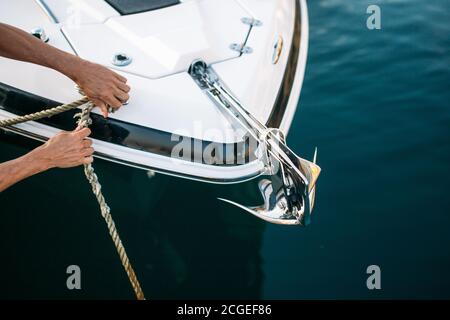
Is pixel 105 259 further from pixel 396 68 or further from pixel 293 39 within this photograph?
pixel 396 68

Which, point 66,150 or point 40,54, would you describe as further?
point 40,54

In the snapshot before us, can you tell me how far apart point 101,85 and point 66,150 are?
0.30m

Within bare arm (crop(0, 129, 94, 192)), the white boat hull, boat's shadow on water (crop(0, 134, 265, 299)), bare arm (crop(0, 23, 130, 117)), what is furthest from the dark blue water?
bare arm (crop(0, 23, 130, 117))

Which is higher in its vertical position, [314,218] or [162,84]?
[162,84]

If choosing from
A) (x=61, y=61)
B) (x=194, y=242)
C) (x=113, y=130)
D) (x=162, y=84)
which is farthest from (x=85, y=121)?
(x=194, y=242)

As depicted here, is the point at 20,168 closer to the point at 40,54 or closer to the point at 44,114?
the point at 44,114

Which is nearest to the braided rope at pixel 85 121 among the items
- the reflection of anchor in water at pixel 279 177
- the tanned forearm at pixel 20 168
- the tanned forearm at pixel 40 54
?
the tanned forearm at pixel 40 54

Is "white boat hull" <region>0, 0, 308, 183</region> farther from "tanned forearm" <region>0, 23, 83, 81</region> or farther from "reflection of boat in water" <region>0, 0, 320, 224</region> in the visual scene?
"tanned forearm" <region>0, 23, 83, 81</region>

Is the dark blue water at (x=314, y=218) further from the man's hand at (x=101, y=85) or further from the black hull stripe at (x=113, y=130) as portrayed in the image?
the man's hand at (x=101, y=85)

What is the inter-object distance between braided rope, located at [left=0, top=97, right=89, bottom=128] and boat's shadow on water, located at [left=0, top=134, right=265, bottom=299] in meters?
0.13

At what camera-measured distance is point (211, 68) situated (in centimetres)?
232

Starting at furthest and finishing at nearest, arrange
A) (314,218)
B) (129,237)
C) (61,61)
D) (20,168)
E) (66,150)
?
(314,218)
(129,237)
(61,61)
(66,150)
(20,168)

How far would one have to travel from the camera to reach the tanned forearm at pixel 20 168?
1.78m

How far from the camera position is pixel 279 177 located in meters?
2.07
